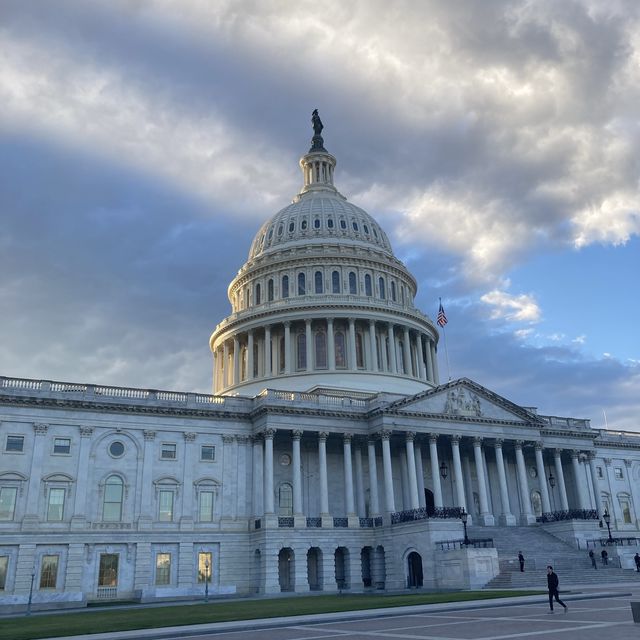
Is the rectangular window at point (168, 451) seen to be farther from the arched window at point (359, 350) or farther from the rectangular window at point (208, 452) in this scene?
the arched window at point (359, 350)

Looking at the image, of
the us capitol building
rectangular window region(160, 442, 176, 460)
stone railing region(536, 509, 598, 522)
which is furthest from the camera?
stone railing region(536, 509, 598, 522)

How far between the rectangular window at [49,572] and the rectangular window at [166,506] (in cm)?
830

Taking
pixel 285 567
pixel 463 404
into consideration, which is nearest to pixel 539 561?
pixel 463 404

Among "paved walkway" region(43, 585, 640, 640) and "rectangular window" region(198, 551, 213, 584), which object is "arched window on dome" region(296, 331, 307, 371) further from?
"paved walkway" region(43, 585, 640, 640)

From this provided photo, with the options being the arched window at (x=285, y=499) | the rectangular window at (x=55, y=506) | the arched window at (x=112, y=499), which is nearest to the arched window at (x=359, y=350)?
the arched window at (x=285, y=499)

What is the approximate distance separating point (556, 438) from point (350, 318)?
25.5m

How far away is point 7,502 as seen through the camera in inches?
1964

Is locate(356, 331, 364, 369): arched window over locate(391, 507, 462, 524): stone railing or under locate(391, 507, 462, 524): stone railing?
over

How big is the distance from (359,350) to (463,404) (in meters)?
17.6

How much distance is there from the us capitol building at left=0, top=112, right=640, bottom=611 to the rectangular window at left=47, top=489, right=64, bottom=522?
82 mm

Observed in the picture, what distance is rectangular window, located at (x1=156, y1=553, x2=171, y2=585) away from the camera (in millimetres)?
52438

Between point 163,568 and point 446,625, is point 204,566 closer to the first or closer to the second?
point 163,568

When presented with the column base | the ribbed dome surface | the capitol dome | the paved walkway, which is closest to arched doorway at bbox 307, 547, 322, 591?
the capitol dome

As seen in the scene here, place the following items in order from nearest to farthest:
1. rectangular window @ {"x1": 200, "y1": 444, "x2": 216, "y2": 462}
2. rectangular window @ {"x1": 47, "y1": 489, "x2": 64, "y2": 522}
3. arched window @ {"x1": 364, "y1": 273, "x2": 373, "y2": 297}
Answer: rectangular window @ {"x1": 47, "y1": 489, "x2": 64, "y2": 522}, rectangular window @ {"x1": 200, "y1": 444, "x2": 216, "y2": 462}, arched window @ {"x1": 364, "y1": 273, "x2": 373, "y2": 297}
